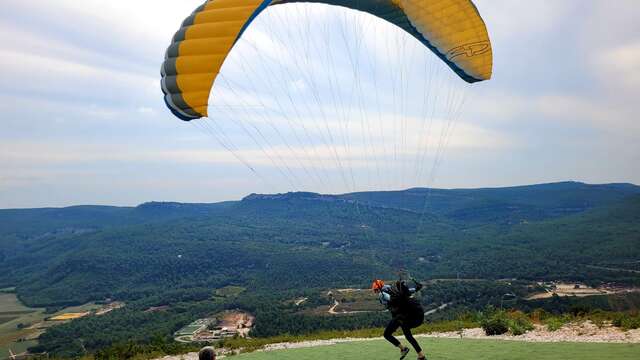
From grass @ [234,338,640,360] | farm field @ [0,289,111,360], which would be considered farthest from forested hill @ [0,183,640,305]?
grass @ [234,338,640,360]

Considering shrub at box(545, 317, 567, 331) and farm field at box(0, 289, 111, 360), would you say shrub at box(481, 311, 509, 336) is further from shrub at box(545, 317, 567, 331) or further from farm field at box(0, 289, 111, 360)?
farm field at box(0, 289, 111, 360)

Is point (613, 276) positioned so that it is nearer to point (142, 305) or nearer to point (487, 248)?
point (487, 248)

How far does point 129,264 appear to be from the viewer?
162m

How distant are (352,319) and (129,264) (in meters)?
124

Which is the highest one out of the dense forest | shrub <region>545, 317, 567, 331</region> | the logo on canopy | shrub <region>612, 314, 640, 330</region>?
the logo on canopy

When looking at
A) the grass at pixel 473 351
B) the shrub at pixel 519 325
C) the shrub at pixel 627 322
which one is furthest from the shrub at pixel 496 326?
the shrub at pixel 627 322

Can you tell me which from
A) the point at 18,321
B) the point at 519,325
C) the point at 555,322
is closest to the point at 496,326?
the point at 519,325

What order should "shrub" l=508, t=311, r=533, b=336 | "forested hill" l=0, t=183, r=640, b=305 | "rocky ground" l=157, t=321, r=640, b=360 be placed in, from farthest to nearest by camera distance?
"forested hill" l=0, t=183, r=640, b=305
"shrub" l=508, t=311, r=533, b=336
"rocky ground" l=157, t=321, r=640, b=360

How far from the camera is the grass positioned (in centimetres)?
895

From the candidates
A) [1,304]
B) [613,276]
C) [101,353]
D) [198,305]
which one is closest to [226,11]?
[101,353]

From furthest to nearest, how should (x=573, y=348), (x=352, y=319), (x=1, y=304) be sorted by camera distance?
1. (x=1, y=304)
2. (x=352, y=319)
3. (x=573, y=348)

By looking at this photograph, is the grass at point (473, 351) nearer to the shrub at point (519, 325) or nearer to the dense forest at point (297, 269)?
the shrub at point (519, 325)

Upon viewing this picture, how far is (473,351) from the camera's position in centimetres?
1024

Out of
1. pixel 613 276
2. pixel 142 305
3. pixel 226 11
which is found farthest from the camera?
pixel 142 305
